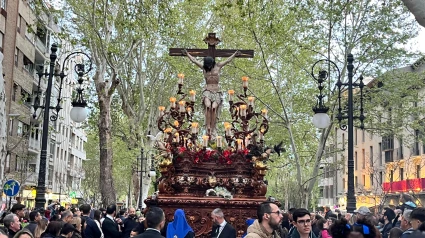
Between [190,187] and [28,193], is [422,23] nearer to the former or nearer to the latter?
[190,187]

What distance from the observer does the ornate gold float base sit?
531 inches

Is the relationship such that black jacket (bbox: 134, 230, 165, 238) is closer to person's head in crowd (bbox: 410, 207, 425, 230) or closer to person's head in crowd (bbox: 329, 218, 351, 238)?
person's head in crowd (bbox: 329, 218, 351, 238)

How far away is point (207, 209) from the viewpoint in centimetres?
1357

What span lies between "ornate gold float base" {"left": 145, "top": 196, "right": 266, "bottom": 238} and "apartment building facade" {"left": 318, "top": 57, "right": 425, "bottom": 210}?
21.3 metres

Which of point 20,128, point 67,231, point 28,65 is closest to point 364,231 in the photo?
point 67,231

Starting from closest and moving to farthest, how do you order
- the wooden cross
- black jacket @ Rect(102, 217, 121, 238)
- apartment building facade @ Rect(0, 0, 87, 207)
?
black jacket @ Rect(102, 217, 121, 238) → the wooden cross → apartment building facade @ Rect(0, 0, 87, 207)

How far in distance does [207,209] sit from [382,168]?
45.0 meters

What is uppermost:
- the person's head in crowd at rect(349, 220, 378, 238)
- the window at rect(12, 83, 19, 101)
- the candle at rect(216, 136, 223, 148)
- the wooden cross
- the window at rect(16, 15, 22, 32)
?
the window at rect(16, 15, 22, 32)

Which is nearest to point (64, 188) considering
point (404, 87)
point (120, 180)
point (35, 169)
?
point (120, 180)

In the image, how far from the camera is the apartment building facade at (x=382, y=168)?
4372 centimetres

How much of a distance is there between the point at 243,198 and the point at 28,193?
41.6 m

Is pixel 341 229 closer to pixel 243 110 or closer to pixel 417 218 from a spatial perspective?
pixel 417 218

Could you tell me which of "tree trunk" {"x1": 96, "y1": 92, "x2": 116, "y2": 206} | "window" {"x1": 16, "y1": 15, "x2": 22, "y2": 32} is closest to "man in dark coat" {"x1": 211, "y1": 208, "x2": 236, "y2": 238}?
"tree trunk" {"x1": 96, "y1": 92, "x2": 116, "y2": 206}

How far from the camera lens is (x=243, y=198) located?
13.7 metres
